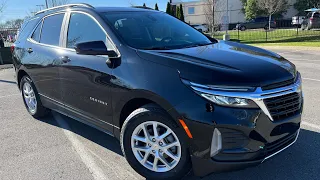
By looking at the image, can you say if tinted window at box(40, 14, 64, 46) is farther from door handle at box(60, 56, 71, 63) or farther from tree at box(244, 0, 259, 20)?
tree at box(244, 0, 259, 20)

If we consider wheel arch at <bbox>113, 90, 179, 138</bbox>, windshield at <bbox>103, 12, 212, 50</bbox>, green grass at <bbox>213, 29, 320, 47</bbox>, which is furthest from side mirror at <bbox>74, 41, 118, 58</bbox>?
green grass at <bbox>213, 29, 320, 47</bbox>

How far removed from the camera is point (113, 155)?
365 centimetres

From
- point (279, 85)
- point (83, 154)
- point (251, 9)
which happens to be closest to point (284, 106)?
point (279, 85)

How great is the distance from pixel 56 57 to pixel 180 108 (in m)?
2.25

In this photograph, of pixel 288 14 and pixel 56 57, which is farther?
pixel 288 14

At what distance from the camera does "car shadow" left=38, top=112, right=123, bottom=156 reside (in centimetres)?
391

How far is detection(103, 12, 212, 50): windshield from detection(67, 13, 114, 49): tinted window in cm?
17

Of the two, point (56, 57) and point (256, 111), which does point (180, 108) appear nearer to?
point (256, 111)

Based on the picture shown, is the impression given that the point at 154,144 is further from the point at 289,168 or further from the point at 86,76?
the point at 289,168

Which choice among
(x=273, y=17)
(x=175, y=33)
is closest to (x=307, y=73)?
(x=175, y=33)

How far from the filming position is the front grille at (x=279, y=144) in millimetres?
2594

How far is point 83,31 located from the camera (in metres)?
3.72

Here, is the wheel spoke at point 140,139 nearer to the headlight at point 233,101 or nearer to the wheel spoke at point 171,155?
the wheel spoke at point 171,155

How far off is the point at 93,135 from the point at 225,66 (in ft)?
8.00
